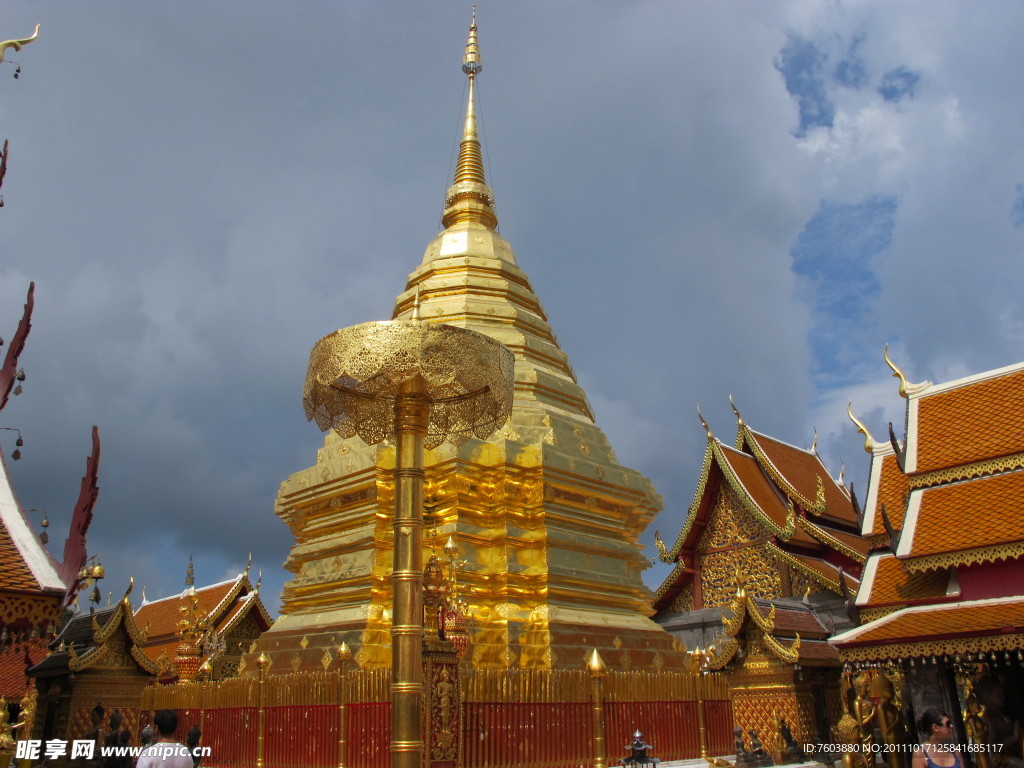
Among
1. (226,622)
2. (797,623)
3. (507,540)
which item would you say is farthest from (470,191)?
(226,622)

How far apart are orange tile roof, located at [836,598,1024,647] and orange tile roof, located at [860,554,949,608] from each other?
0.35 meters

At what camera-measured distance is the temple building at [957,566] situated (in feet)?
25.5

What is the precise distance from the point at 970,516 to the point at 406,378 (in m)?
6.18

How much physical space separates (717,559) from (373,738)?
10913 mm

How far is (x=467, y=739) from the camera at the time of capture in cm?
659

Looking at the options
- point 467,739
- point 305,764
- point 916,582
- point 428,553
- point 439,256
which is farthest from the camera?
point 439,256

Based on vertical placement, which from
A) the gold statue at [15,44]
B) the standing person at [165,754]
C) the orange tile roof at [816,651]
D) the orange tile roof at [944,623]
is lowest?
the standing person at [165,754]

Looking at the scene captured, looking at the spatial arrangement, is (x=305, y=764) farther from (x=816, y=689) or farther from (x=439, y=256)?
(x=439, y=256)

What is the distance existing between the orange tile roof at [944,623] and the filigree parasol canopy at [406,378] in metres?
4.34

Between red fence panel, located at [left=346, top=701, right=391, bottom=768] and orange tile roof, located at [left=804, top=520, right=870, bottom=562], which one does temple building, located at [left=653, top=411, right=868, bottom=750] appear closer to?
orange tile roof, located at [left=804, top=520, right=870, bottom=562]

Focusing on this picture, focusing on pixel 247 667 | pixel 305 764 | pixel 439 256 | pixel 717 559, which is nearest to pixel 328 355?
pixel 305 764

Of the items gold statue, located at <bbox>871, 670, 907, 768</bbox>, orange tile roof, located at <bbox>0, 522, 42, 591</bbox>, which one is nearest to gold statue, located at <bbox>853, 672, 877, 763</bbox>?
gold statue, located at <bbox>871, 670, 907, 768</bbox>

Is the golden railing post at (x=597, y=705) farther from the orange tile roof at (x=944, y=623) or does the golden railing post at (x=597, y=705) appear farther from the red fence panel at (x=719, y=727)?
the orange tile roof at (x=944, y=623)

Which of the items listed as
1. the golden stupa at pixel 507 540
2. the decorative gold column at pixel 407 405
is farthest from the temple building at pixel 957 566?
the decorative gold column at pixel 407 405
